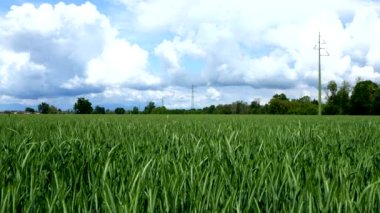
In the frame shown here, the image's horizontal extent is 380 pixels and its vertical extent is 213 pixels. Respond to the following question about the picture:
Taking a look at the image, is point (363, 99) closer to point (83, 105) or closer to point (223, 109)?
point (223, 109)

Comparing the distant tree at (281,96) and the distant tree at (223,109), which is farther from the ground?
the distant tree at (281,96)

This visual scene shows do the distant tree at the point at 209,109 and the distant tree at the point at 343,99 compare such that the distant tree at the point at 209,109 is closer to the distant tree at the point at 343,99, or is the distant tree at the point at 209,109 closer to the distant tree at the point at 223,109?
the distant tree at the point at 223,109

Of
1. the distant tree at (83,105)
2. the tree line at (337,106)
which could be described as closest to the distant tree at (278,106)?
the tree line at (337,106)

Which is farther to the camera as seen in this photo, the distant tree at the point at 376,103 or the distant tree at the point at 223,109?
the distant tree at the point at 223,109

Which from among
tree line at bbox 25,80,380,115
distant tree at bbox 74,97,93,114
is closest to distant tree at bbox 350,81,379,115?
tree line at bbox 25,80,380,115

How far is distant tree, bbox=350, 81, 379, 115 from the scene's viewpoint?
351 ft

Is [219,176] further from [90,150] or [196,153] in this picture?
[90,150]

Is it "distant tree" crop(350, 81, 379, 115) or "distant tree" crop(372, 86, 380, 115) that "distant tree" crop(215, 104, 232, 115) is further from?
"distant tree" crop(372, 86, 380, 115)

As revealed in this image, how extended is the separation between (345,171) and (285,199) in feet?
2.83

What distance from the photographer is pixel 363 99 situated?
358ft

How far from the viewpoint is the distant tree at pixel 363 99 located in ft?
351

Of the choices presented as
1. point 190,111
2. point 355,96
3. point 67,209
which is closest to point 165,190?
point 67,209

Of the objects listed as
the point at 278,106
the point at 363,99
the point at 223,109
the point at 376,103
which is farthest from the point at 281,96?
the point at 376,103

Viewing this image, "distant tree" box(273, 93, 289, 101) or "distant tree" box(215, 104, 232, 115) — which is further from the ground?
"distant tree" box(273, 93, 289, 101)
